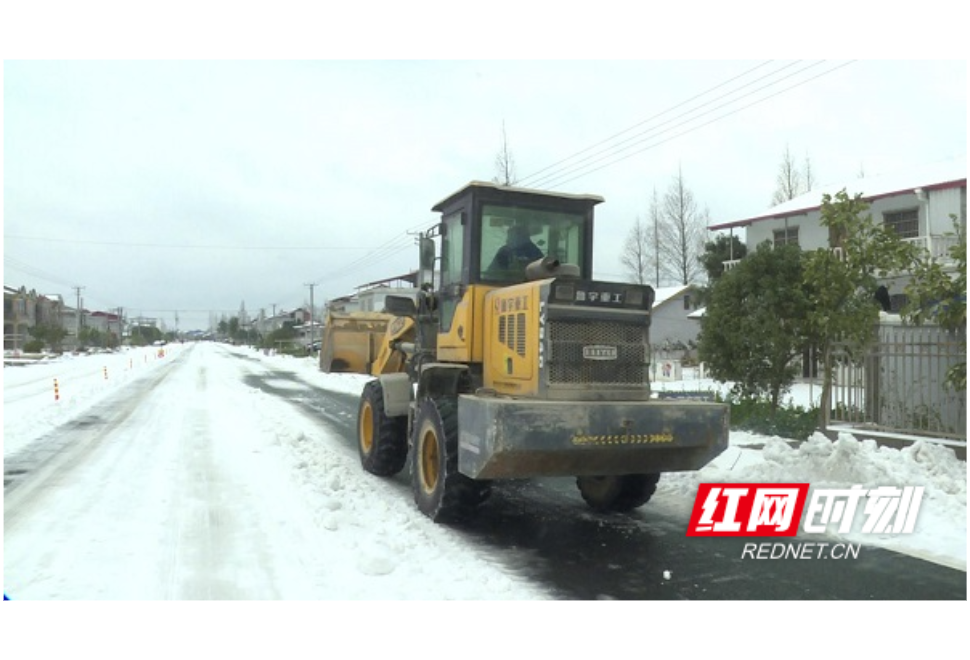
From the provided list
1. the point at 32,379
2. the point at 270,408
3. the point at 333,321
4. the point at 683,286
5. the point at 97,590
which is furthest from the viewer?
the point at 683,286

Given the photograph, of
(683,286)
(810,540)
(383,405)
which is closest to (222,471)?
(383,405)

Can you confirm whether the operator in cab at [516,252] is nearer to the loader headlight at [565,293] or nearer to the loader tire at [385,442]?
the loader headlight at [565,293]

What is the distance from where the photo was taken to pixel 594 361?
617 cm

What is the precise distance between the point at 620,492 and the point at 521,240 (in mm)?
2627

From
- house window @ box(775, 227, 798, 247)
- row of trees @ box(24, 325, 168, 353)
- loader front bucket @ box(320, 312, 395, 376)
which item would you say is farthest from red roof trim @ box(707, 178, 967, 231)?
row of trees @ box(24, 325, 168, 353)

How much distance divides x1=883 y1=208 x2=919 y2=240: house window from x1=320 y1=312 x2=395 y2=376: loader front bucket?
67.4 feet

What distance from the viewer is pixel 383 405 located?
8.67 metres

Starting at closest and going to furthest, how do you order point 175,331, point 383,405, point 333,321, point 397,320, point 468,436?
1. point 468,436
2. point 383,405
3. point 397,320
4. point 333,321
5. point 175,331

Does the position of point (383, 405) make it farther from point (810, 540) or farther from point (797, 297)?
point (797, 297)

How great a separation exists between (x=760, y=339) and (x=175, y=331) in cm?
18589

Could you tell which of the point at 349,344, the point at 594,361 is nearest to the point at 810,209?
the point at 349,344

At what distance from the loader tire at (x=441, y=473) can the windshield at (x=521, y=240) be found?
137cm

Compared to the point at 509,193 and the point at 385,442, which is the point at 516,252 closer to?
the point at 509,193

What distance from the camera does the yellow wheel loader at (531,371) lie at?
18.5ft
